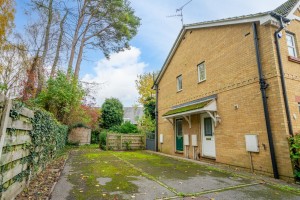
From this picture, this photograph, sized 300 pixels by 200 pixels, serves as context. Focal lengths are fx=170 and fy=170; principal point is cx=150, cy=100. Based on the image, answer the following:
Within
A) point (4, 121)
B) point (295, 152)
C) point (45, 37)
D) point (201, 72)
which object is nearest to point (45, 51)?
point (45, 37)

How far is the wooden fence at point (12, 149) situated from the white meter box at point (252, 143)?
724 cm

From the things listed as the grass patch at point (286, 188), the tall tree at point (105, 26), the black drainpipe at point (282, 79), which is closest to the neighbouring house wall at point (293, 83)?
the black drainpipe at point (282, 79)

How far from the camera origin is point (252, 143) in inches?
254

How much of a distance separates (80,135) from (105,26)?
13409mm

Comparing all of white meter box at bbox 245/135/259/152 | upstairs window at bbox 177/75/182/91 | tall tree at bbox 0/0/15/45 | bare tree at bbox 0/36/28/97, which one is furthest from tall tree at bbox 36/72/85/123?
white meter box at bbox 245/135/259/152

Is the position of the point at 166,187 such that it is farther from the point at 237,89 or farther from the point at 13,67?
the point at 13,67

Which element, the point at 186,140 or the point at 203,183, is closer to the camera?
the point at 203,183

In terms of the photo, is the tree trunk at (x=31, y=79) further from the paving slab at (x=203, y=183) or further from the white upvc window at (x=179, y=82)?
the paving slab at (x=203, y=183)

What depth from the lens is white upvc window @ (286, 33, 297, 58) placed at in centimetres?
702

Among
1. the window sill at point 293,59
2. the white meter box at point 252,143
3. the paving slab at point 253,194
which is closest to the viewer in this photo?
the paving slab at point 253,194

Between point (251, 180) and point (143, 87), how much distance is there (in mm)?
25204

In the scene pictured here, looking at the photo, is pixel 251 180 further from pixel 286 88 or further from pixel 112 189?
pixel 112 189

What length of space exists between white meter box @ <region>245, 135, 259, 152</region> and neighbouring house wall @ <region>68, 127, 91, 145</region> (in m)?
19.0

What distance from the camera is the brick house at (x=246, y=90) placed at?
587cm
